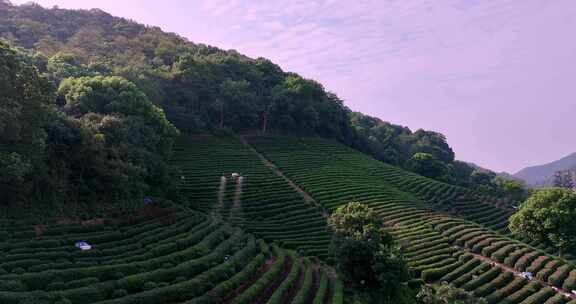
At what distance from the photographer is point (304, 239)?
3847 cm

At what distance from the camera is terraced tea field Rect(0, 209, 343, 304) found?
1895 cm

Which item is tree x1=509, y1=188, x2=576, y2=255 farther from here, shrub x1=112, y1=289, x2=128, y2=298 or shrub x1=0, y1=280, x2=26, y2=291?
shrub x1=0, y1=280, x2=26, y2=291

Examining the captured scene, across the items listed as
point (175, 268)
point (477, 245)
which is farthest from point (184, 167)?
point (477, 245)

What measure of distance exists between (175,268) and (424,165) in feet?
241

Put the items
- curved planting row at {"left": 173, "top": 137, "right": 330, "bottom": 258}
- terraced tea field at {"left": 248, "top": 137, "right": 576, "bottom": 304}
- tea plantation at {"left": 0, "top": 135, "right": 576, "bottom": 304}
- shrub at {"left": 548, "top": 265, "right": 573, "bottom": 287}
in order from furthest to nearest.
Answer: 1. curved planting row at {"left": 173, "top": 137, "right": 330, "bottom": 258}
2. shrub at {"left": 548, "top": 265, "right": 573, "bottom": 287}
3. terraced tea field at {"left": 248, "top": 137, "right": 576, "bottom": 304}
4. tea plantation at {"left": 0, "top": 135, "right": 576, "bottom": 304}

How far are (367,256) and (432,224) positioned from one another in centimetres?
2183

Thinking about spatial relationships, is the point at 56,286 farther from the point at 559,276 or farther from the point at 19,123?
the point at 559,276

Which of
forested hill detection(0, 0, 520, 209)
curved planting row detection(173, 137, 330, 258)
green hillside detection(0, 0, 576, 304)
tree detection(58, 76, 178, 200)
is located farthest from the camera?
forested hill detection(0, 0, 520, 209)

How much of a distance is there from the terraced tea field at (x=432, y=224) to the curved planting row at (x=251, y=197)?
3088 mm

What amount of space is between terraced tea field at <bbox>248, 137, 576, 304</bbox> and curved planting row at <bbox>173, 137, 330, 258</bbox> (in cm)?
309

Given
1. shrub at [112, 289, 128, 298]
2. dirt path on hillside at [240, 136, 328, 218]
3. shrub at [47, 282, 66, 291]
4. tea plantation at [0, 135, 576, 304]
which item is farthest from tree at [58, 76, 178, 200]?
dirt path on hillside at [240, 136, 328, 218]

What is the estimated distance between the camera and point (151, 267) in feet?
74.5

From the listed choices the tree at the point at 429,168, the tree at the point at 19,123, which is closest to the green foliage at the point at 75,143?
the tree at the point at 19,123

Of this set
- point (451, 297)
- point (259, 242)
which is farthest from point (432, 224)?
point (451, 297)
